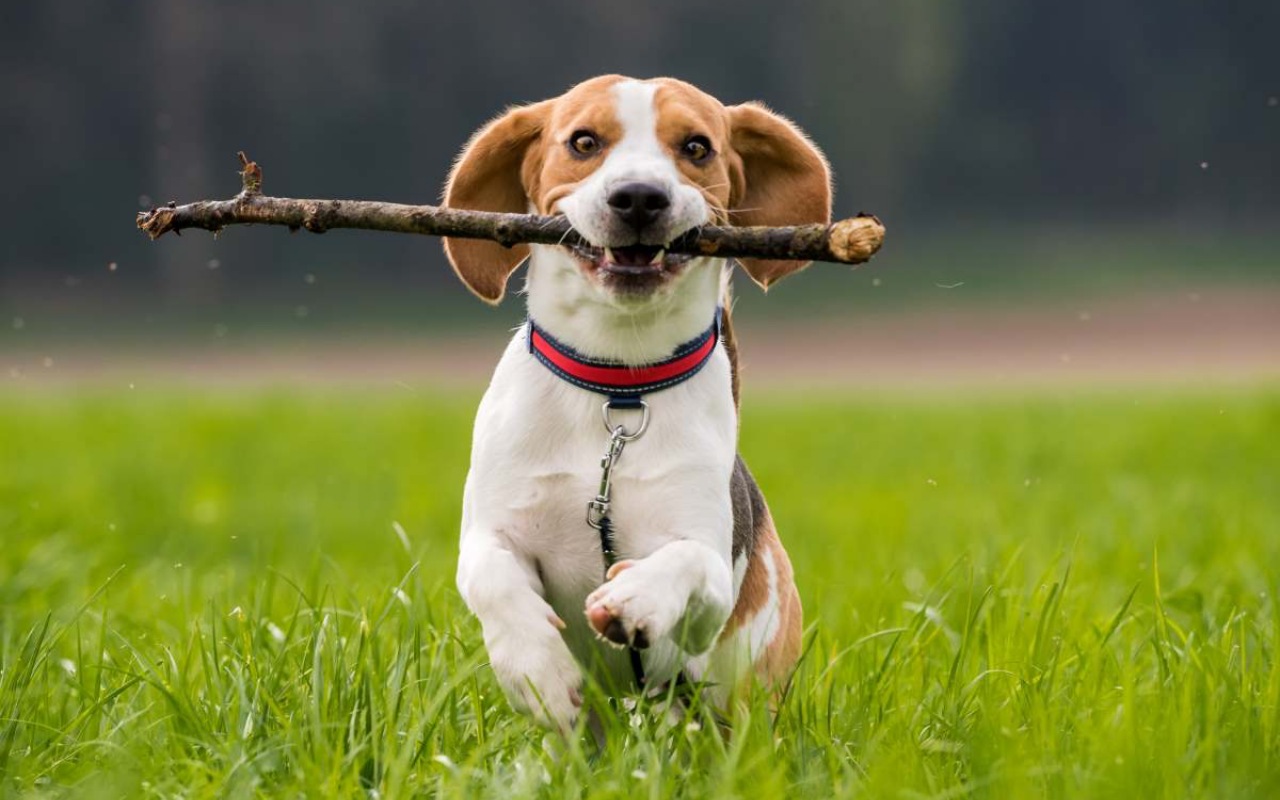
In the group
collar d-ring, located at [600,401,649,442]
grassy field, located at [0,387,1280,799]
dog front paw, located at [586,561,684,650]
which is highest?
collar d-ring, located at [600,401,649,442]

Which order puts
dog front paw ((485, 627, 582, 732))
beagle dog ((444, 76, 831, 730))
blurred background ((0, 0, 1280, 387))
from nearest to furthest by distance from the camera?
dog front paw ((485, 627, 582, 732)) → beagle dog ((444, 76, 831, 730)) → blurred background ((0, 0, 1280, 387))

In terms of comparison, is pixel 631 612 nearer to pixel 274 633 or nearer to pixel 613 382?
pixel 613 382

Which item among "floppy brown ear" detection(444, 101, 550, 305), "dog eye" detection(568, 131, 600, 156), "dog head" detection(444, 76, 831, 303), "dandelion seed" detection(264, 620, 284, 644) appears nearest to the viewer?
"dog head" detection(444, 76, 831, 303)

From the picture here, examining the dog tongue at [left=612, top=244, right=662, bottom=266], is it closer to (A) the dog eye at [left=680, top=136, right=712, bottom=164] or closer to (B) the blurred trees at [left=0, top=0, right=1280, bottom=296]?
(A) the dog eye at [left=680, top=136, right=712, bottom=164]

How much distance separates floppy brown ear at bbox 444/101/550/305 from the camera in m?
4.51

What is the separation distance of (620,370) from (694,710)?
2.70ft

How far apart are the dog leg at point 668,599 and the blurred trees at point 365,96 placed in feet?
99.6

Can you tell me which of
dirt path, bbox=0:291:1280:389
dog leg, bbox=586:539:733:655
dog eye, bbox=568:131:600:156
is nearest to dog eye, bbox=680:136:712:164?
dog eye, bbox=568:131:600:156

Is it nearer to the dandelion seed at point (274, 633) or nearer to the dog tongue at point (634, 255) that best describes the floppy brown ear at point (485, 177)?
the dog tongue at point (634, 255)

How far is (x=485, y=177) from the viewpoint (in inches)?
181

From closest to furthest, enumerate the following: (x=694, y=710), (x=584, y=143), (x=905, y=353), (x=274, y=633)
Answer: (x=694, y=710) → (x=584, y=143) → (x=274, y=633) → (x=905, y=353)

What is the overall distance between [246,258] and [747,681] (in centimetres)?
3259

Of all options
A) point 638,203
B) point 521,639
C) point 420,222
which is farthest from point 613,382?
point 521,639

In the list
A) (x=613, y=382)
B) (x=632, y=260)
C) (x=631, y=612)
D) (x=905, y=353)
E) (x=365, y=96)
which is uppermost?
(x=365, y=96)
